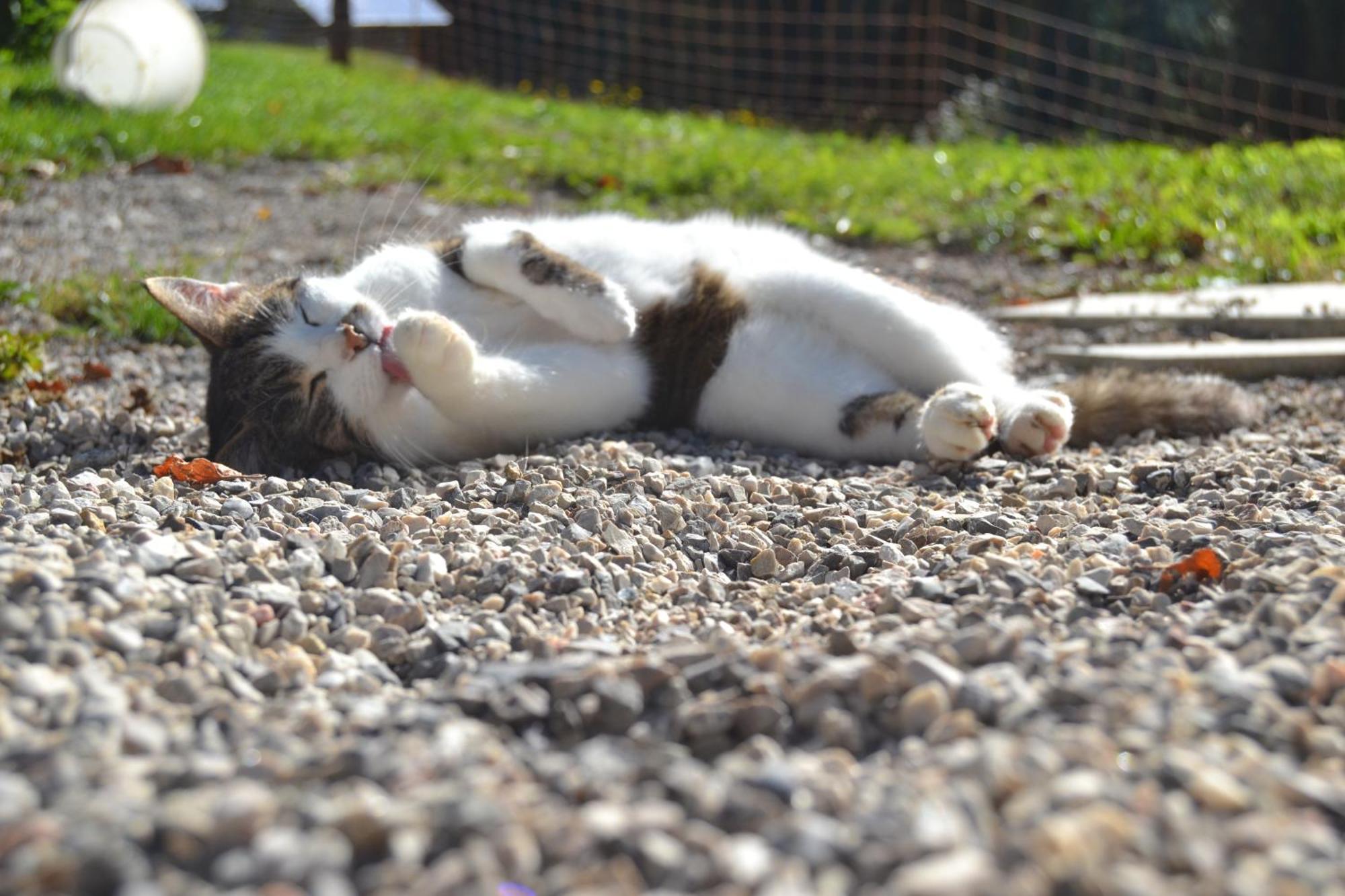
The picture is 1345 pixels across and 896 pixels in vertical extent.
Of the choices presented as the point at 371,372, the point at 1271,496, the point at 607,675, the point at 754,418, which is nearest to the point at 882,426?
the point at 754,418

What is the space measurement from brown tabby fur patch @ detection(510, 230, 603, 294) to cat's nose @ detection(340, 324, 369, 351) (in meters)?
0.48

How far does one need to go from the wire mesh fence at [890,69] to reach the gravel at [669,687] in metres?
8.07

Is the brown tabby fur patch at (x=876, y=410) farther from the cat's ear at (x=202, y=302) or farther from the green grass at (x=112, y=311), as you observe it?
the green grass at (x=112, y=311)

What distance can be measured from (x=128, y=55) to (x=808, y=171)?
13.8ft

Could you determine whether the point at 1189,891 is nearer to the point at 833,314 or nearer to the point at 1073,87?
the point at 833,314

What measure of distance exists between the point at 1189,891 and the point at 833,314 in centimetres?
249

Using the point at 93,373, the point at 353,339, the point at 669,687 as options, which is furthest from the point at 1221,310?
the point at 93,373

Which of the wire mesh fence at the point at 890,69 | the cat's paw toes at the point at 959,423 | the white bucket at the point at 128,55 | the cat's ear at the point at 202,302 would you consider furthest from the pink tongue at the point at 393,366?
the wire mesh fence at the point at 890,69

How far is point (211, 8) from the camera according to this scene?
1748 centimetres

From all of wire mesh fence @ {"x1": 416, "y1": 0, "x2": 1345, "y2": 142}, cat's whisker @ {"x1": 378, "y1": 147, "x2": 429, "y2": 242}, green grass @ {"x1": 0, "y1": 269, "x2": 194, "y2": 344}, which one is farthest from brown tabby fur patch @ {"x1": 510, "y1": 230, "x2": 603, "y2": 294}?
wire mesh fence @ {"x1": 416, "y1": 0, "x2": 1345, "y2": 142}

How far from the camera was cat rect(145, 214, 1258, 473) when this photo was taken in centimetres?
313

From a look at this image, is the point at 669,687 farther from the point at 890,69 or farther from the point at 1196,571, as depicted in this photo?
the point at 890,69

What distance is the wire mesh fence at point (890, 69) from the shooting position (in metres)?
9.85

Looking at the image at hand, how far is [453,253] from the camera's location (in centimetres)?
351
